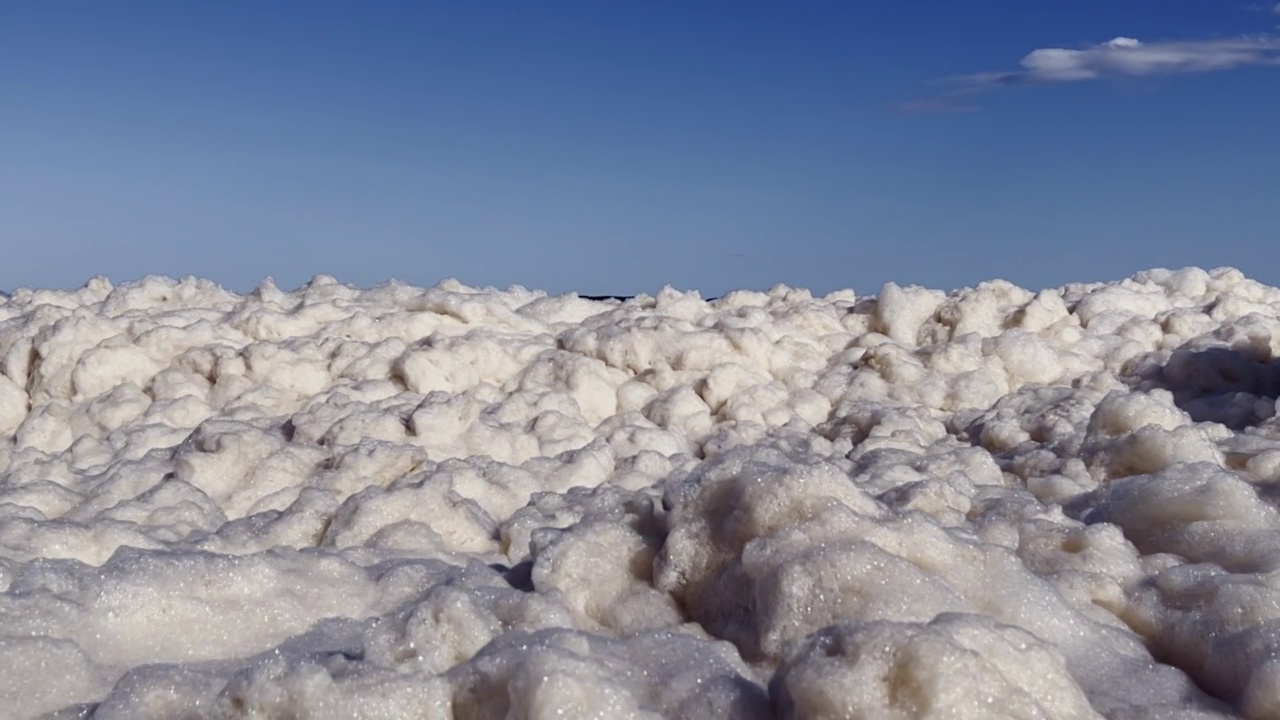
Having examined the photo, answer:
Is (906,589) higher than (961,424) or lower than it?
higher

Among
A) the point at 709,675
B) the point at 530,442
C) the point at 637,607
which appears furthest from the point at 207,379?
the point at 709,675

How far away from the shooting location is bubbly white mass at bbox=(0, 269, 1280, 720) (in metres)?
2.19

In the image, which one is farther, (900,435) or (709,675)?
(900,435)

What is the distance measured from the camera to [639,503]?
3068mm

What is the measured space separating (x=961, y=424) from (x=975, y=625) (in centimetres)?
336

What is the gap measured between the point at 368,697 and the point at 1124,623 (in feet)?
5.40

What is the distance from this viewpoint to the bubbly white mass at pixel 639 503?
219 cm

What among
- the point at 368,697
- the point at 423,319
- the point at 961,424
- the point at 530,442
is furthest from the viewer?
the point at 423,319

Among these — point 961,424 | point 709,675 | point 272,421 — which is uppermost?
point 709,675

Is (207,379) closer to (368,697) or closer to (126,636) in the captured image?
(126,636)

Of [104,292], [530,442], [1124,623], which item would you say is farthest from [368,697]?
[104,292]

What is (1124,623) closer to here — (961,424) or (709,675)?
(709,675)

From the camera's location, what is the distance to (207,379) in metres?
5.67

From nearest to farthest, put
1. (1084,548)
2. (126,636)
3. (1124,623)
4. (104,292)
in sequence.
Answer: (126,636) < (1124,623) < (1084,548) < (104,292)
